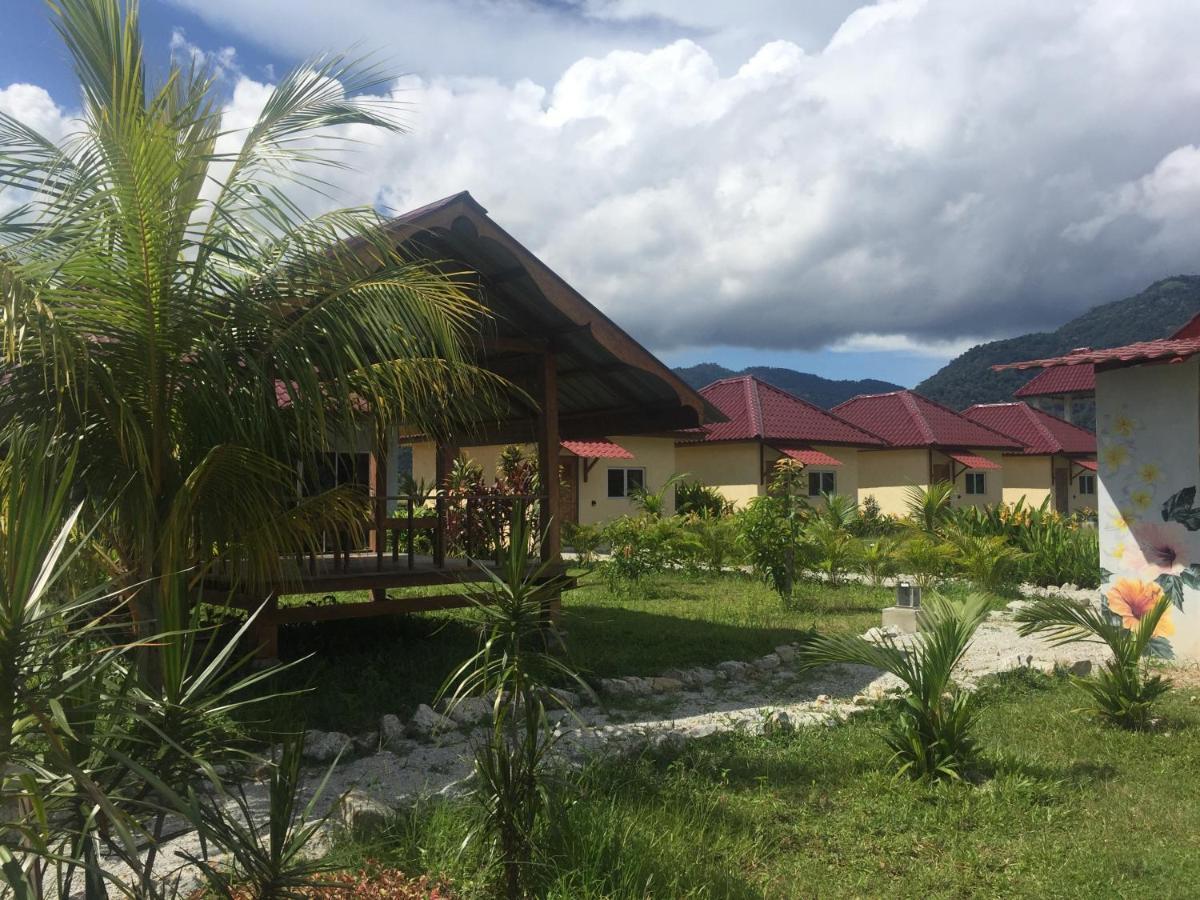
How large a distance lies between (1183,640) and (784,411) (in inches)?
795

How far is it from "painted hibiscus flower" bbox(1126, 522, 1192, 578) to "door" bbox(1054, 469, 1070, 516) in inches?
1200

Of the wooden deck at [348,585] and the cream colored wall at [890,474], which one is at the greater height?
the cream colored wall at [890,474]

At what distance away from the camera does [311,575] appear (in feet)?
25.5

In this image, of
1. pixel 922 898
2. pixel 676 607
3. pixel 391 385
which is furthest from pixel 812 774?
pixel 676 607

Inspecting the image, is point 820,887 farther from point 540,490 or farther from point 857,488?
point 857,488

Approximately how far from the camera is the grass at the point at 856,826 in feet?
12.8

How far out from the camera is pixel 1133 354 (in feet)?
26.3

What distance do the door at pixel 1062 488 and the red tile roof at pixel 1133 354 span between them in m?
30.7

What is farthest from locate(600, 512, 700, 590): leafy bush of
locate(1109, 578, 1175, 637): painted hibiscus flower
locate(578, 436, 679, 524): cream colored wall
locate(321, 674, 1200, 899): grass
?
locate(321, 674, 1200, 899): grass

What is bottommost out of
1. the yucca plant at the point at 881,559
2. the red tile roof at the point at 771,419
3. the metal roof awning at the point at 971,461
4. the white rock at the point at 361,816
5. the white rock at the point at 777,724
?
the white rock at the point at 777,724

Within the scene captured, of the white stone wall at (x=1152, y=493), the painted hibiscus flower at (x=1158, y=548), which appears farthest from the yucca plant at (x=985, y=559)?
the painted hibiscus flower at (x=1158, y=548)

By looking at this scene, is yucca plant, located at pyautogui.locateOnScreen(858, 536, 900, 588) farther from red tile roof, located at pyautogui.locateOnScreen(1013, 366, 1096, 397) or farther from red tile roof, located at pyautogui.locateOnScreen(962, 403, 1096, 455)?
red tile roof, located at pyautogui.locateOnScreen(962, 403, 1096, 455)

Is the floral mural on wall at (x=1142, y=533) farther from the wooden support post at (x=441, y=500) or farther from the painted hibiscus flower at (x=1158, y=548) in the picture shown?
the wooden support post at (x=441, y=500)

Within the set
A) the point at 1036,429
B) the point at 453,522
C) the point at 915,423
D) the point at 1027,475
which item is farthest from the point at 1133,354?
the point at 1036,429
